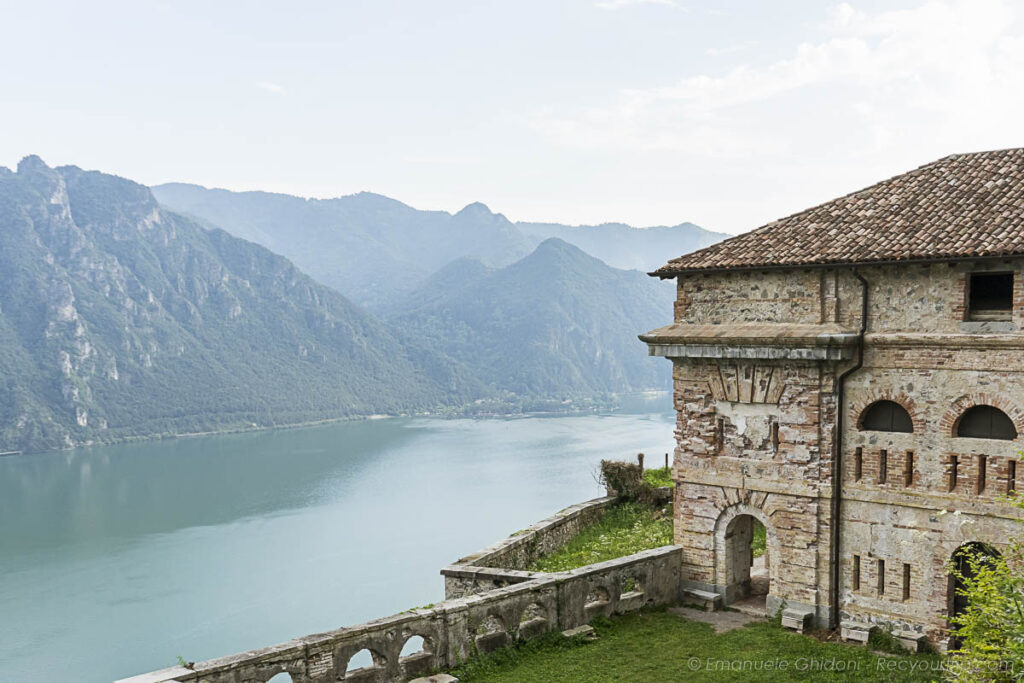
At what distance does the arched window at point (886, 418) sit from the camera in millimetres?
14281

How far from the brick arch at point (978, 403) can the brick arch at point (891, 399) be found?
337 mm

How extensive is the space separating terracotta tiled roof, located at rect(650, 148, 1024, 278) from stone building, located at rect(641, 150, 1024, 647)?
4 centimetres

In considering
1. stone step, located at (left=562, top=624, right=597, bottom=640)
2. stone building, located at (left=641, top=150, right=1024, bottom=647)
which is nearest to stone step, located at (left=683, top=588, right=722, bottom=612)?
stone building, located at (left=641, top=150, right=1024, bottom=647)

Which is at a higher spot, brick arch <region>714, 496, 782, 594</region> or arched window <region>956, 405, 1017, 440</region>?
arched window <region>956, 405, 1017, 440</region>

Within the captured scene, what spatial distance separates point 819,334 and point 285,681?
91.2 feet

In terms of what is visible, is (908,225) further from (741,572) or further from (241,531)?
(241,531)

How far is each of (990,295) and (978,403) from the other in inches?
64.8

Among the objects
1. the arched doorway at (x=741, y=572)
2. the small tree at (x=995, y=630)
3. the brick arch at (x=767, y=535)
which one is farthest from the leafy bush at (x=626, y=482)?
the small tree at (x=995, y=630)

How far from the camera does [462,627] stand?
12.3 meters

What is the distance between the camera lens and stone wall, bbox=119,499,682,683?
33.1ft

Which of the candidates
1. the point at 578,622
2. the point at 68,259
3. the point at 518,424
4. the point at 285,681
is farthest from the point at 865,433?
the point at 68,259

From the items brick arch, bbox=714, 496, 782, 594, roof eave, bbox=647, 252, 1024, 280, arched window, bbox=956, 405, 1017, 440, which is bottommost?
brick arch, bbox=714, 496, 782, 594

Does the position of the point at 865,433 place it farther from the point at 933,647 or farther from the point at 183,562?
the point at 183,562

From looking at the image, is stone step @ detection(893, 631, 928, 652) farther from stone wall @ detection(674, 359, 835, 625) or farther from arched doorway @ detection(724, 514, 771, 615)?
arched doorway @ detection(724, 514, 771, 615)
